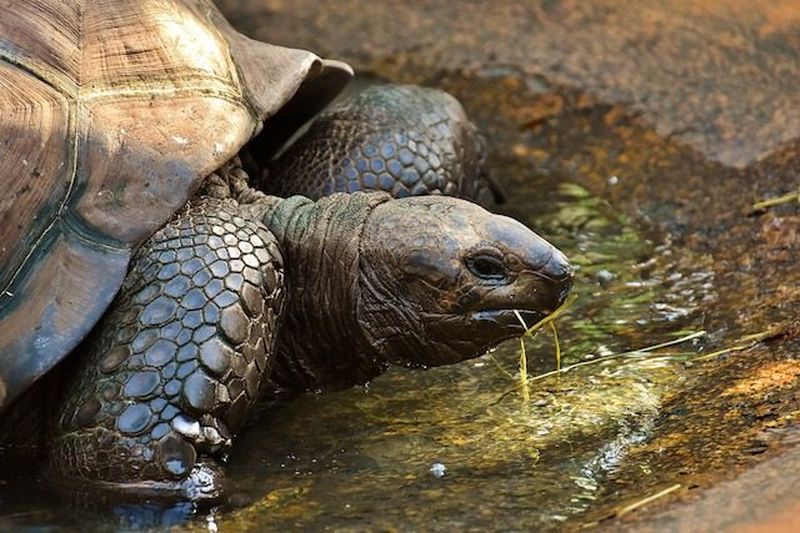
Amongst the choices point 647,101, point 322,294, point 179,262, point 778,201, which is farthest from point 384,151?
point 647,101

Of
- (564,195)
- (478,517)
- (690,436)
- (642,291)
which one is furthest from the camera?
(564,195)

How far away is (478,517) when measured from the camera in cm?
444

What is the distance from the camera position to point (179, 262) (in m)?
5.04

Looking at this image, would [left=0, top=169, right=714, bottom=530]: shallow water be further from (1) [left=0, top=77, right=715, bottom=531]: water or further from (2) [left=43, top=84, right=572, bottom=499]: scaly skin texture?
(2) [left=43, top=84, right=572, bottom=499]: scaly skin texture

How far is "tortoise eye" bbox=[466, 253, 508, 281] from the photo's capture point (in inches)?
206

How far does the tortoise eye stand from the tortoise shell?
1.00 m

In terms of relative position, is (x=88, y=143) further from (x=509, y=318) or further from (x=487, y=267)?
(x=509, y=318)

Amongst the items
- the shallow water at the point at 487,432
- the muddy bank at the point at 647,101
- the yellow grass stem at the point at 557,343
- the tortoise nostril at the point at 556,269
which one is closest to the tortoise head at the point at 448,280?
the tortoise nostril at the point at 556,269

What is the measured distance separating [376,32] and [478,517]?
5572mm

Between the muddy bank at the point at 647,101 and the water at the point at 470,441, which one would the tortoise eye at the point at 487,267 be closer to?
the water at the point at 470,441

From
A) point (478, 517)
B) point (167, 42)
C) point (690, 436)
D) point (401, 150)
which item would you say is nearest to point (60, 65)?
point (167, 42)

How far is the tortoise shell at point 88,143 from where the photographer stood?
4926 millimetres

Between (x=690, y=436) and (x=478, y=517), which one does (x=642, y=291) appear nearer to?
(x=690, y=436)

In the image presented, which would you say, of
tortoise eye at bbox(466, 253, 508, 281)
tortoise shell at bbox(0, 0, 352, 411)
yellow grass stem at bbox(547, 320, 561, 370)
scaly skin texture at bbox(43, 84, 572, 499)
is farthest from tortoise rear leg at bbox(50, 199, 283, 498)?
yellow grass stem at bbox(547, 320, 561, 370)
